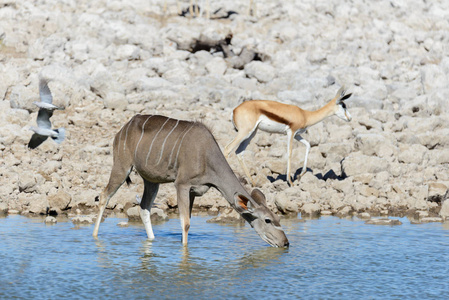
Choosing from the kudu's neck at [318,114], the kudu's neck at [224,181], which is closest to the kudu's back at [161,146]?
the kudu's neck at [224,181]

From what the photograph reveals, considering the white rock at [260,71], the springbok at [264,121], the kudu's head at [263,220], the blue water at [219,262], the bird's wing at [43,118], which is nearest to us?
the blue water at [219,262]

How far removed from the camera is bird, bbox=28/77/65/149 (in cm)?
1327

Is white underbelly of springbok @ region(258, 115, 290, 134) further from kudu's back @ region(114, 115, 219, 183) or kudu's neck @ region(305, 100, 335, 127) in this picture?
kudu's back @ region(114, 115, 219, 183)

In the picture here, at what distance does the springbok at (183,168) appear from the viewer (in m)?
9.48

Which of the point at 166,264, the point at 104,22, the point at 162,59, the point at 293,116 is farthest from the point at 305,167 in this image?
the point at 104,22

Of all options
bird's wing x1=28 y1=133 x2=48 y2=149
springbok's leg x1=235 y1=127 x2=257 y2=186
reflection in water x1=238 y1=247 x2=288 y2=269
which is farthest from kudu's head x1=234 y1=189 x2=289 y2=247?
bird's wing x1=28 y1=133 x2=48 y2=149

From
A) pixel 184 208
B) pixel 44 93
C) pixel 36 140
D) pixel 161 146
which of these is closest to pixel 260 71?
pixel 36 140

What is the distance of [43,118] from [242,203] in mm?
6262

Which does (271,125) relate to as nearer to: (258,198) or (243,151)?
(243,151)

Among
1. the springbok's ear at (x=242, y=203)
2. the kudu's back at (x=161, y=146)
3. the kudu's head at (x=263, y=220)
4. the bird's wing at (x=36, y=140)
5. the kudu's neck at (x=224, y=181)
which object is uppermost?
the bird's wing at (x=36, y=140)

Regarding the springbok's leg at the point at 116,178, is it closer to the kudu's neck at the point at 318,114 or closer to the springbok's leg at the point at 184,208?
the springbok's leg at the point at 184,208

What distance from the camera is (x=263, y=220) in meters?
9.44

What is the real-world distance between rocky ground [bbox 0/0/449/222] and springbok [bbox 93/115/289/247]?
197cm

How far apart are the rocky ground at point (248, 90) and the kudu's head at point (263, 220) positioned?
2358 mm
